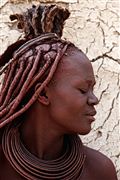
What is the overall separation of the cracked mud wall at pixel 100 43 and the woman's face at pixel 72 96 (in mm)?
879

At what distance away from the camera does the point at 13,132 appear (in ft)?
4.81

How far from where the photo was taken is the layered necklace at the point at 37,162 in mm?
1422

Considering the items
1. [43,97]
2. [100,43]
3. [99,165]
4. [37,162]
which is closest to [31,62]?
[43,97]

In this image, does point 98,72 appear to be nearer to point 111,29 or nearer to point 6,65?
point 111,29

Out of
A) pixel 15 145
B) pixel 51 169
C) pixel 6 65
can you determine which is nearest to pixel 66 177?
pixel 51 169

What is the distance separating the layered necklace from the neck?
3 cm

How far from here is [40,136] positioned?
148 centimetres

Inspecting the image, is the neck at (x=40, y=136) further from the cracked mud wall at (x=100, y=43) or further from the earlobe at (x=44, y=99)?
the cracked mud wall at (x=100, y=43)

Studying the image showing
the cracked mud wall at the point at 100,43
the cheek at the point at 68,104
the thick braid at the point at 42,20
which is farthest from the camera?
the cracked mud wall at the point at 100,43

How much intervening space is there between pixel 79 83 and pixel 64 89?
0.04 meters

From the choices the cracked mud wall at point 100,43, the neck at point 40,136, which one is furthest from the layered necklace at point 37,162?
the cracked mud wall at point 100,43

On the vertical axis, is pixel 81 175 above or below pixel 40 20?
below

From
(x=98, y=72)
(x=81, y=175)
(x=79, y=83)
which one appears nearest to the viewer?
(x=79, y=83)

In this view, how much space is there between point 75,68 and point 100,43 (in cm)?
99
